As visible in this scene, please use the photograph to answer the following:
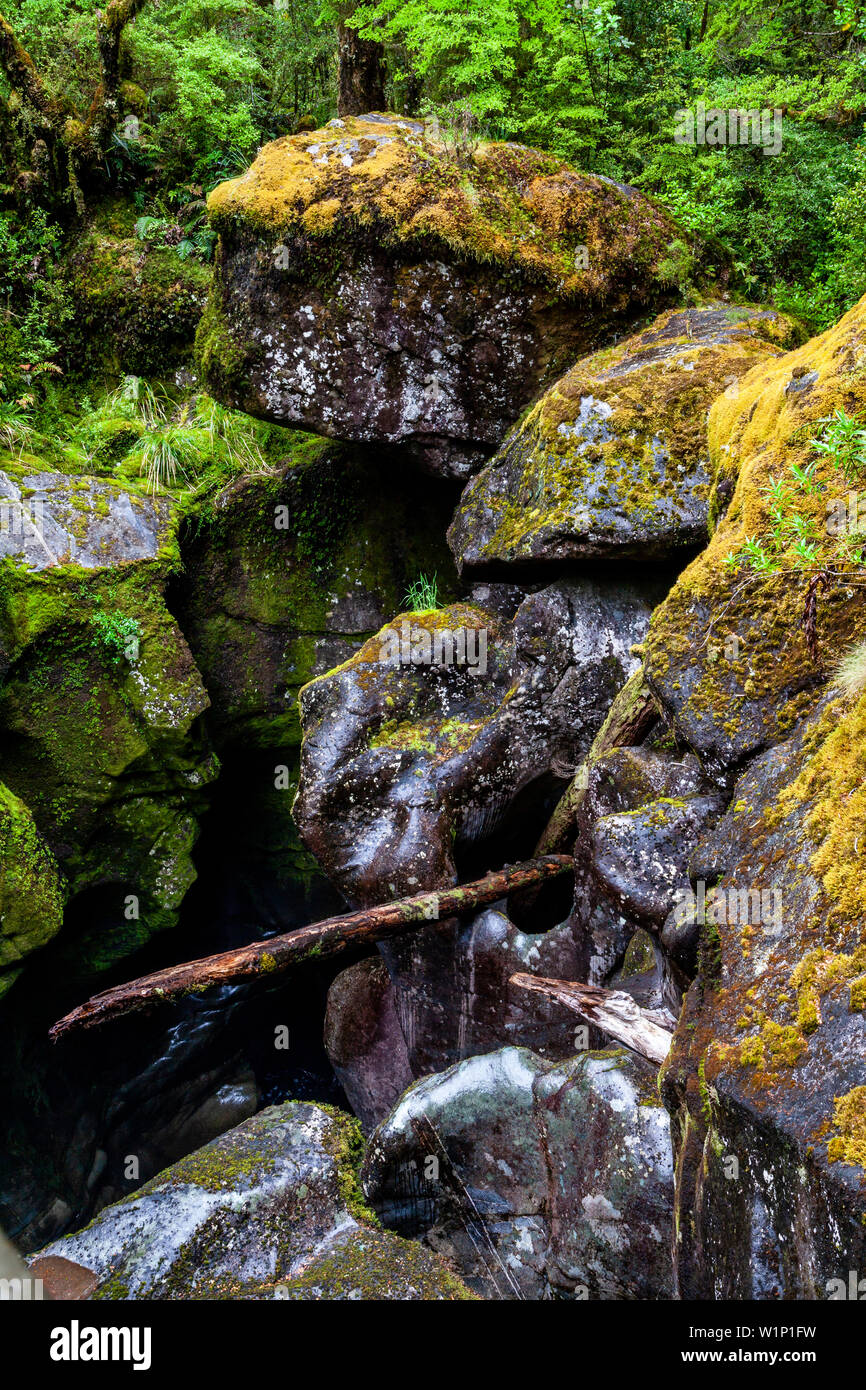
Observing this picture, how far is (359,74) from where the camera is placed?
9.59m

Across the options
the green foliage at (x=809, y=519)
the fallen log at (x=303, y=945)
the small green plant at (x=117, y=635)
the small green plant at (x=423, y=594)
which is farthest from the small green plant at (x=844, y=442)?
the small green plant at (x=117, y=635)

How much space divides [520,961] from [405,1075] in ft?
6.04

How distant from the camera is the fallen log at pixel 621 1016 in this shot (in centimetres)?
403

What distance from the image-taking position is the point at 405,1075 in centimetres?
718

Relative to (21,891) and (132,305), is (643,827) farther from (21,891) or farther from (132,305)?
(132,305)

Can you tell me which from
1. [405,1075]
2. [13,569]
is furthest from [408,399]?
[405,1075]

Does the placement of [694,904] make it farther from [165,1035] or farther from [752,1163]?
[165,1035]

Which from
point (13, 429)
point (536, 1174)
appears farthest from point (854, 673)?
point (13, 429)

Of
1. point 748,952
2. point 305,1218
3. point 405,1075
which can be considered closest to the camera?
point 748,952

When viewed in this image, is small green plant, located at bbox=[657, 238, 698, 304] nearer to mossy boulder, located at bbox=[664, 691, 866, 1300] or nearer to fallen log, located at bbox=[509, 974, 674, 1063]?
mossy boulder, located at bbox=[664, 691, 866, 1300]

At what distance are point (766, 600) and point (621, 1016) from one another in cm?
219

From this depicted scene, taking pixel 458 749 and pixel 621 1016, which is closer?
pixel 621 1016

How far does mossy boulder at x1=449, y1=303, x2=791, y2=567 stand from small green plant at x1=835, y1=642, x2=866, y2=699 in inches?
108

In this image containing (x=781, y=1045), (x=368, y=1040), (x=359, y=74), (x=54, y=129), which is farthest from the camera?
(x=54, y=129)
